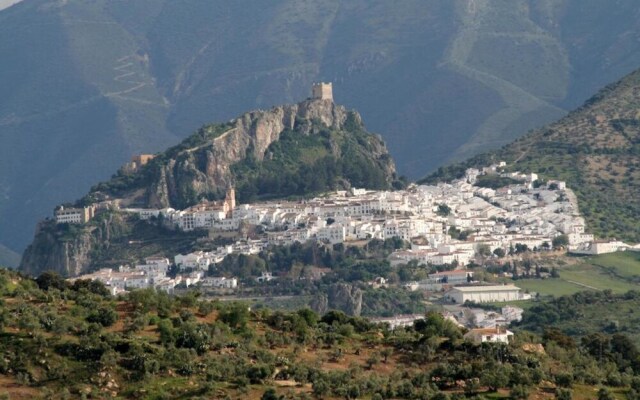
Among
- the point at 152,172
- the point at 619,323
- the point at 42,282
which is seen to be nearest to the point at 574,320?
the point at 619,323

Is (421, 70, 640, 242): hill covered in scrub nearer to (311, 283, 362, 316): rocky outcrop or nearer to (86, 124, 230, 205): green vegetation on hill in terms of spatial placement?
(86, 124, 230, 205): green vegetation on hill

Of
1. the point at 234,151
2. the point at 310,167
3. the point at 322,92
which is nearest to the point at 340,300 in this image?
the point at 310,167

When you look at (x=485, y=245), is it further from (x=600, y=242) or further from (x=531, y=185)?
(x=531, y=185)

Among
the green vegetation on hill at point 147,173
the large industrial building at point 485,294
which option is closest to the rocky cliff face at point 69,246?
the green vegetation on hill at point 147,173

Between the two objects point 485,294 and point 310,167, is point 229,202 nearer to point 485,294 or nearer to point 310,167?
point 310,167

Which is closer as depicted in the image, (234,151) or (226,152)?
(226,152)

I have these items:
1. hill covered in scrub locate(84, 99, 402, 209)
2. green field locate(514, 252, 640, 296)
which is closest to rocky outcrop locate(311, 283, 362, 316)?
green field locate(514, 252, 640, 296)
